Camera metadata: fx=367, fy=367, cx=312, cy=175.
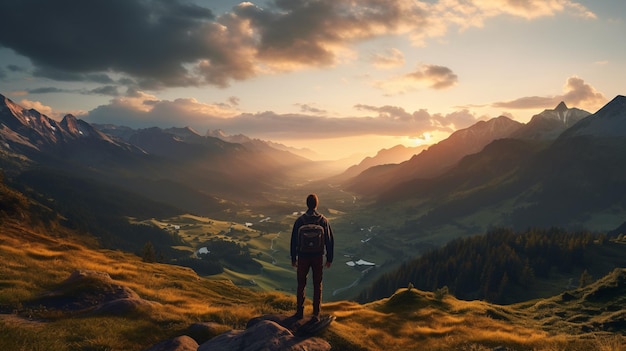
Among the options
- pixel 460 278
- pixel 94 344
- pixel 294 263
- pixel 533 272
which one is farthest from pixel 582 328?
pixel 460 278

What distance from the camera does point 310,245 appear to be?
17516 mm

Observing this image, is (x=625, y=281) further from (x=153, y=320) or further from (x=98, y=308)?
(x=98, y=308)

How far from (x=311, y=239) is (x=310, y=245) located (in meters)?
0.29

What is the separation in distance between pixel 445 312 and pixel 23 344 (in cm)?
3271

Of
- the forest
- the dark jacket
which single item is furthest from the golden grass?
the forest

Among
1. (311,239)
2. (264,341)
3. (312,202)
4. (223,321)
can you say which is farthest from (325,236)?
(223,321)

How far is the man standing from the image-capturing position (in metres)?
17.5

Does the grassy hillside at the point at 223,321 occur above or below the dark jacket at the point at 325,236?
below

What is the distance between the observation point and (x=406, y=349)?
1916 centimetres

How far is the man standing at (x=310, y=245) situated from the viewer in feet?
57.6

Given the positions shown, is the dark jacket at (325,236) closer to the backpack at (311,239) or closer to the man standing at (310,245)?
the man standing at (310,245)

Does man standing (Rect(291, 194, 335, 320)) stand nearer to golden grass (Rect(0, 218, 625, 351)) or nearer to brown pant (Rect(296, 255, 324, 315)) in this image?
brown pant (Rect(296, 255, 324, 315))

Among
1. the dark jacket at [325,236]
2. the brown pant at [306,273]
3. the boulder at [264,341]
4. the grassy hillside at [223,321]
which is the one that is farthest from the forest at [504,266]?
the boulder at [264,341]

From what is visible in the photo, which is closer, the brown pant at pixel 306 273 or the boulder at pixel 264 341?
the boulder at pixel 264 341
